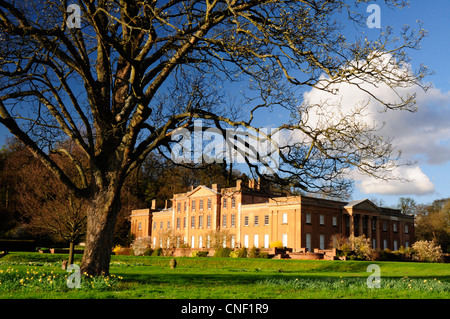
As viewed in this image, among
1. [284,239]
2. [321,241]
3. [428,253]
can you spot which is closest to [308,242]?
[321,241]

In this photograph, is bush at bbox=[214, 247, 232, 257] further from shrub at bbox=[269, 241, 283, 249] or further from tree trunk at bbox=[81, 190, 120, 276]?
tree trunk at bbox=[81, 190, 120, 276]

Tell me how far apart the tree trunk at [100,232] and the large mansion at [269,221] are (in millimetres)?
33418

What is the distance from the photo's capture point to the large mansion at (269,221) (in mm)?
52031

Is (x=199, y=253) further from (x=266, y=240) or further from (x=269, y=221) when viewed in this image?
(x=269, y=221)

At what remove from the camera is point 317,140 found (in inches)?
472

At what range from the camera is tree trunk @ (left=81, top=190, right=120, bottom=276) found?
1222 cm

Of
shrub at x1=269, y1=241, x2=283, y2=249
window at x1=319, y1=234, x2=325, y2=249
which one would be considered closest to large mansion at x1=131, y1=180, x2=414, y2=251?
window at x1=319, y1=234, x2=325, y2=249

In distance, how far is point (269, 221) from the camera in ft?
178

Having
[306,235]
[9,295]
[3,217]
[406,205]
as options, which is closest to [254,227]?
[306,235]

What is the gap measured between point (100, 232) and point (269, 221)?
142ft

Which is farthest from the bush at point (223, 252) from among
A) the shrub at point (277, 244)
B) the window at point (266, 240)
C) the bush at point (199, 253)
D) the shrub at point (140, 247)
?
the shrub at point (140, 247)

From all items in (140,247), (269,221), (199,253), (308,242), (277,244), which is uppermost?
(269,221)

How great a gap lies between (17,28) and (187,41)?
4303 millimetres

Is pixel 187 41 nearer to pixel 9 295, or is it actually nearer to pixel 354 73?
pixel 354 73
